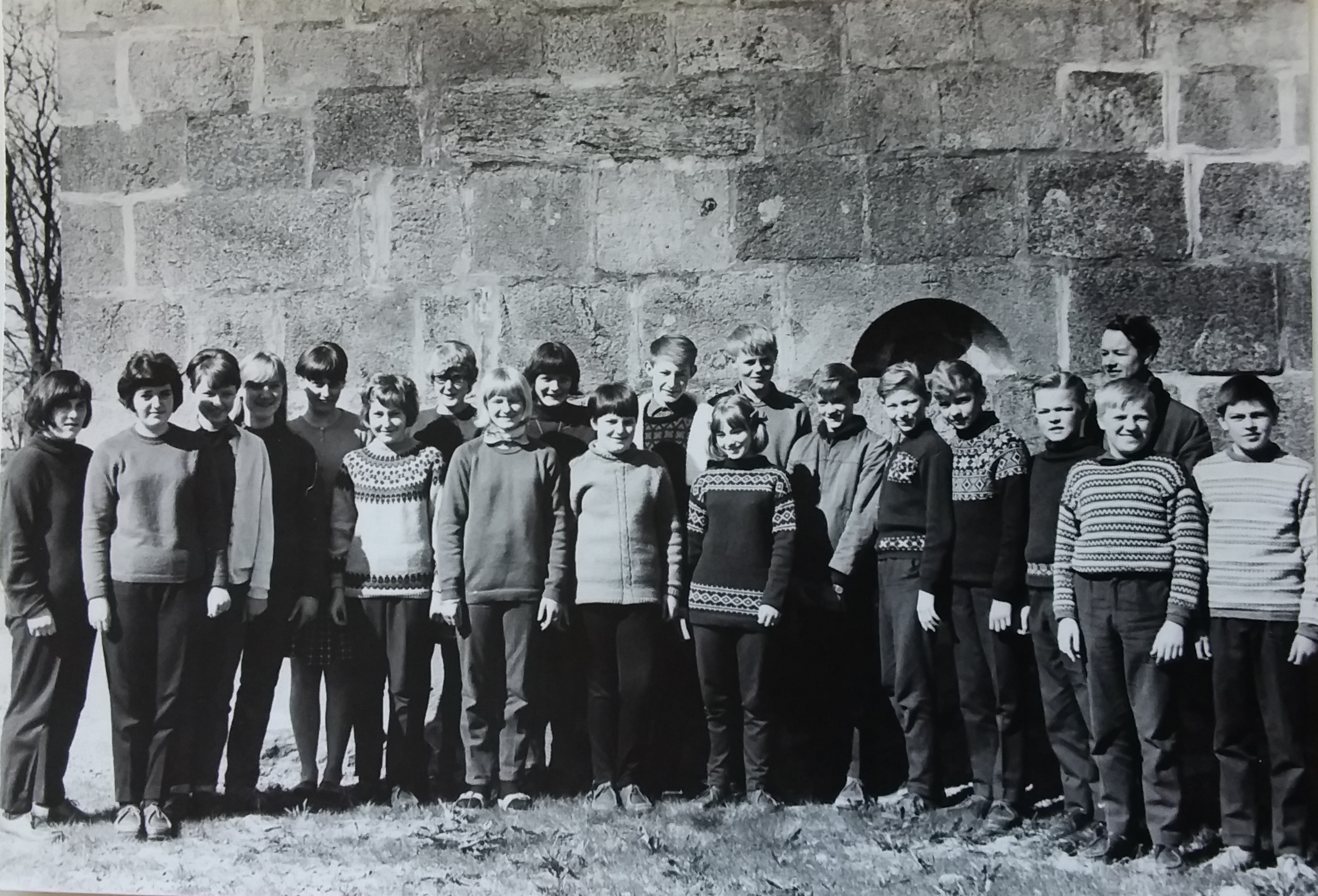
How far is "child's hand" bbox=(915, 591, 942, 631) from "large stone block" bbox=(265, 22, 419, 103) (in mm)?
1928

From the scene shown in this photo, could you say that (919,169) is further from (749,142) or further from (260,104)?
(260,104)

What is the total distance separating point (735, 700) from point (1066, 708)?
0.82m

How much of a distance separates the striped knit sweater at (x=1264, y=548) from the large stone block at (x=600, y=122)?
1.52m

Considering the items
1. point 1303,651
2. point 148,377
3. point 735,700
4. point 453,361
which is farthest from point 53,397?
point 1303,651

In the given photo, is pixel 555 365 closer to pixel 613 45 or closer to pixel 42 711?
pixel 613 45

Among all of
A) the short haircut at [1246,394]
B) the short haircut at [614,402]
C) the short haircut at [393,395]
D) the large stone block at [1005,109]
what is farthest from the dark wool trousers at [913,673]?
the short haircut at [393,395]

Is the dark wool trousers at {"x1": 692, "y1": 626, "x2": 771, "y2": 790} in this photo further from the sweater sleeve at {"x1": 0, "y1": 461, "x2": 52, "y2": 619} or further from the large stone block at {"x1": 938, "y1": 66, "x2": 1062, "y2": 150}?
the sweater sleeve at {"x1": 0, "y1": 461, "x2": 52, "y2": 619}

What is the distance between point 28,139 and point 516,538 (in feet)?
5.91

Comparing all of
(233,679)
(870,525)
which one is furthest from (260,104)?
(870,525)

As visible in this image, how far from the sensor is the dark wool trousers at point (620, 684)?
3080 millimetres

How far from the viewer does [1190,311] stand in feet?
10.2

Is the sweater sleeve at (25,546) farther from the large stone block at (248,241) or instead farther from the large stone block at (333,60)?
the large stone block at (333,60)

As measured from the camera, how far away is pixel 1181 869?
2877 millimetres

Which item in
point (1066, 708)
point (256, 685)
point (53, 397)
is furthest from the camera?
point (53, 397)
